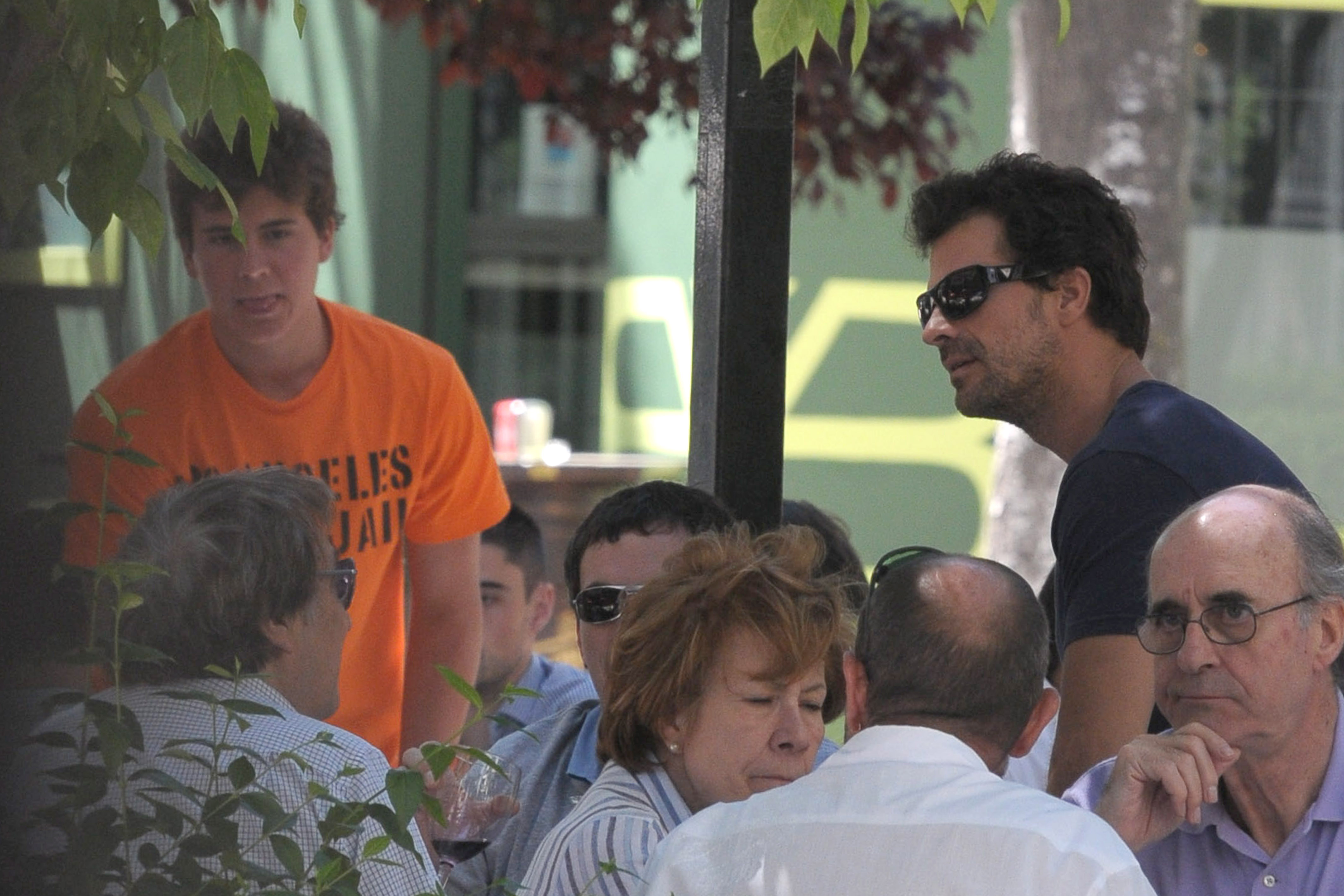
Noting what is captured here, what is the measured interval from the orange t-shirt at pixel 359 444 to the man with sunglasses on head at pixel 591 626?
1.64ft

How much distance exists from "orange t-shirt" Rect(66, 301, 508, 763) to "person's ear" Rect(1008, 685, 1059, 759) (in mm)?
1345

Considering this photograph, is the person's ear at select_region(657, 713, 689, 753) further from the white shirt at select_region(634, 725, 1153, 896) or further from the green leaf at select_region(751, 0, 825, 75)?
the green leaf at select_region(751, 0, 825, 75)

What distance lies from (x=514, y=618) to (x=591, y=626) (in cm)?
171

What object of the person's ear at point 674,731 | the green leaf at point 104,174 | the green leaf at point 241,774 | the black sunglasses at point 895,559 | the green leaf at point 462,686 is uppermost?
the green leaf at point 104,174

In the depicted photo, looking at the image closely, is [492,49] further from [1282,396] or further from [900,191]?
[1282,396]

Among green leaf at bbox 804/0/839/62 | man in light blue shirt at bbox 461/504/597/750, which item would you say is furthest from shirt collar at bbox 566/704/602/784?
man in light blue shirt at bbox 461/504/597/750

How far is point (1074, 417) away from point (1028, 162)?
0.44 m

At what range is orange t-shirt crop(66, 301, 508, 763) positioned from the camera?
3.08m

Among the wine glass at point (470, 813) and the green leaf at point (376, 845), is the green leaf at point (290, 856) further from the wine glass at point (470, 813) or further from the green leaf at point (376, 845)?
the wine glass at point (470, 813)

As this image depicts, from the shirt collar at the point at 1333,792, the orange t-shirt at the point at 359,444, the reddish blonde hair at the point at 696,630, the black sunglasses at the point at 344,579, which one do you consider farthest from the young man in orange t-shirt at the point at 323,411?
the shirt collar at the point at 1333,792

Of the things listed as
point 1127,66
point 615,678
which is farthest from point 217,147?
point 1127,66

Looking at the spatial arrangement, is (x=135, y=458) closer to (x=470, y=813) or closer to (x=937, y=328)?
(x=470, y=813)

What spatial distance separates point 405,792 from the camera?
6.02 ft

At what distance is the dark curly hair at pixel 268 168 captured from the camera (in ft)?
10.1
